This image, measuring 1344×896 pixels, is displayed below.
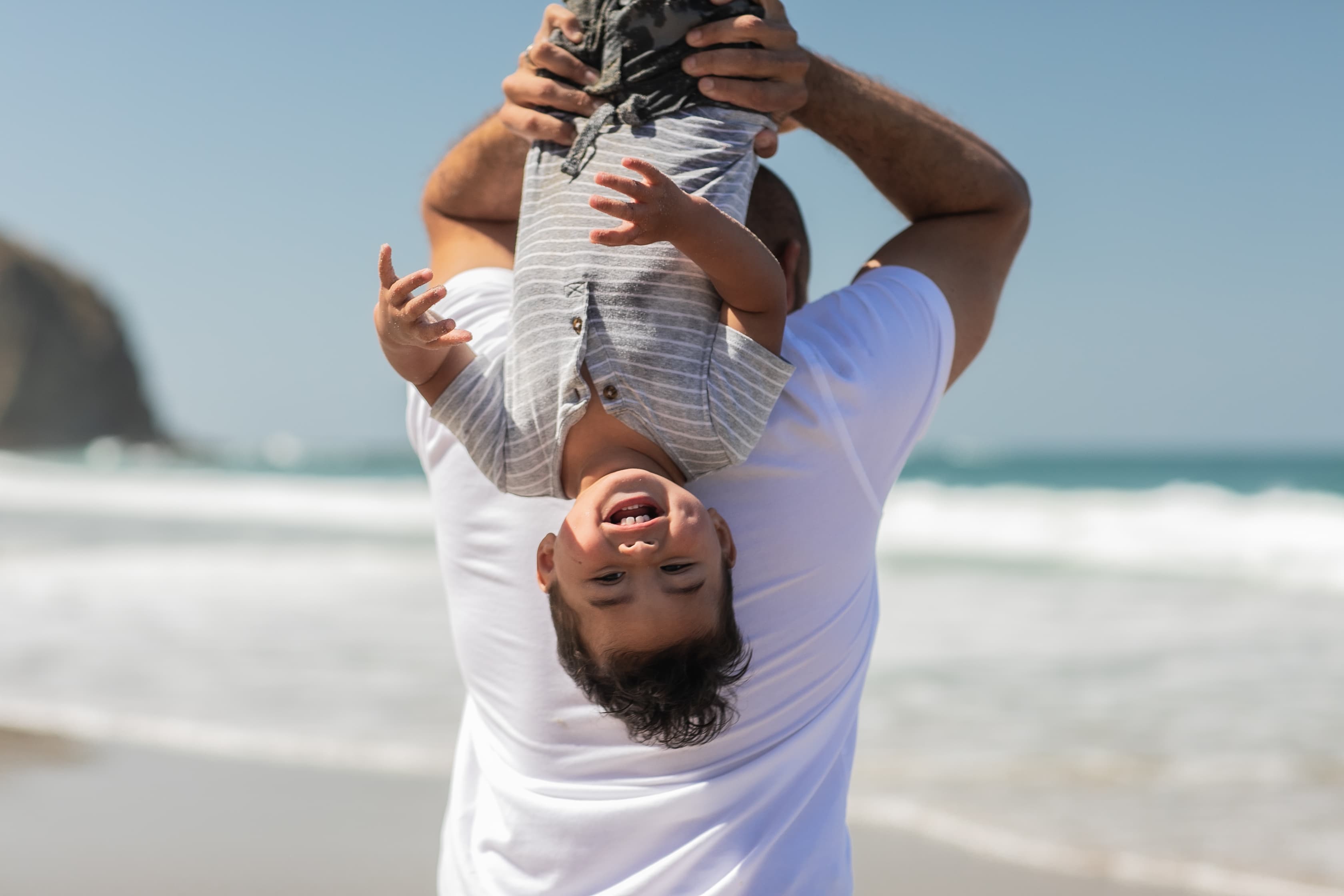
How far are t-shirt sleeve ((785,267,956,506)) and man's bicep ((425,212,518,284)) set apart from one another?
2.30 ft

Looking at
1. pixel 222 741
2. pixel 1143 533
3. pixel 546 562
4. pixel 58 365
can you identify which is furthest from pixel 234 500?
pixel 58 365

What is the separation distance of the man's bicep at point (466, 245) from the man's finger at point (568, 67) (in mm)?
352

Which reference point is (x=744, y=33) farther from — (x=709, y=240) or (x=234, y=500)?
(x=234, y=500)

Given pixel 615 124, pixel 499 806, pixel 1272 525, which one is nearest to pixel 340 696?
pixel 499 806

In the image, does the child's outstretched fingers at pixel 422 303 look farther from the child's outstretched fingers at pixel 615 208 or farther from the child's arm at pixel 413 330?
the child's outstretched fingers at pixel 615 208

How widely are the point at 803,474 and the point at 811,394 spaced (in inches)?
5.4

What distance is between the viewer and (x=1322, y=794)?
14.0ft

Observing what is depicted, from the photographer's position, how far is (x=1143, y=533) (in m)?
13.2

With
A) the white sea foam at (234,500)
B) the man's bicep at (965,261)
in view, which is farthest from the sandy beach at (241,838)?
the white sea foam at (234,500)

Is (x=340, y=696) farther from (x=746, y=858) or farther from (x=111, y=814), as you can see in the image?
(x=746, y=858)

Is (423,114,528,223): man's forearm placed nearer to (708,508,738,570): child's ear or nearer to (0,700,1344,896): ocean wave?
(708,508,738,570): child's ear

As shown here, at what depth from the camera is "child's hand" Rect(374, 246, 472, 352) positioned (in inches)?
74.4

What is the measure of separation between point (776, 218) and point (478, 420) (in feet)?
2.78

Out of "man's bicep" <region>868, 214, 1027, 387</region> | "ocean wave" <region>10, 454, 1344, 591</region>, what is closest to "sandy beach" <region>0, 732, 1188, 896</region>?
"man's bicep" <region>868, 214, 1027, 387</region>
